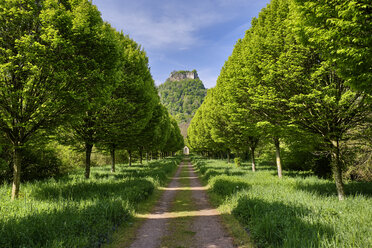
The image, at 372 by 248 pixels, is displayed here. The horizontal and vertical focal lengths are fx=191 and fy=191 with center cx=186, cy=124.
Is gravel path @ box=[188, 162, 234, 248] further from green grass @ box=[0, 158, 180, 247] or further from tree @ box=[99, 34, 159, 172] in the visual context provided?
tree @ box=[99, 34, 159, 172]

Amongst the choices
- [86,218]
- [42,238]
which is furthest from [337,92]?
[42,238]

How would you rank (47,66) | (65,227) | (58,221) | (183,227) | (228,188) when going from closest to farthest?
(65,227)
(58,221)
(183,227)
(47,66)
(228,188)

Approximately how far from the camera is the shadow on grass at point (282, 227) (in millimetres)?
4555

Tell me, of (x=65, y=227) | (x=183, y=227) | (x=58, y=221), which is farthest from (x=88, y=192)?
(x=183, y=227)

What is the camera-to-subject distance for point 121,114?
13672 mm

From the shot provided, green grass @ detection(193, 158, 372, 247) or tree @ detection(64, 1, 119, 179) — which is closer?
green grass @ detection(193, 158, 372, 247)

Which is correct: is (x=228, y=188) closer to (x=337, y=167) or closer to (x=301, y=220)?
(x=337, y=167)

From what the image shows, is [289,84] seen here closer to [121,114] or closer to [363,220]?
[363,220]

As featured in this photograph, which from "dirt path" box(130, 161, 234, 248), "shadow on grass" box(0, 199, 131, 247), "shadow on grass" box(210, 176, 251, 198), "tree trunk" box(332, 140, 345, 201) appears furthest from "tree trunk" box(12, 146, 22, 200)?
"tree trunk" box(332, 140, 345, 201)

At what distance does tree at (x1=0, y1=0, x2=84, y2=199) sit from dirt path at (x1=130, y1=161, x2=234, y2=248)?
19.7 ft

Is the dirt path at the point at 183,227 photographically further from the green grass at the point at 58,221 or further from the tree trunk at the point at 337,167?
the tree trunk at the point at 337,167

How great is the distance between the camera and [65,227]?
17.8 ft

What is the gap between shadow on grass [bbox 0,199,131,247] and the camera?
15.4 feet

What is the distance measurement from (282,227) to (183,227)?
3642 mm
